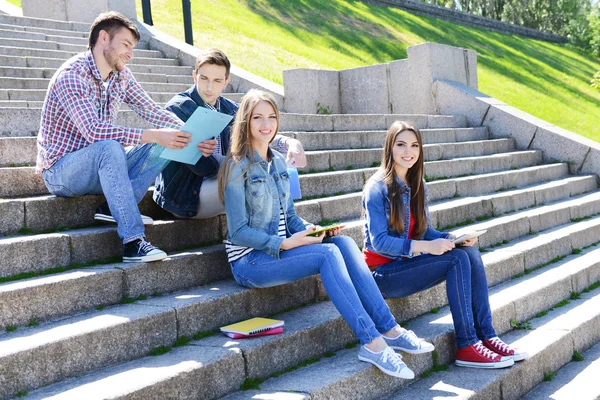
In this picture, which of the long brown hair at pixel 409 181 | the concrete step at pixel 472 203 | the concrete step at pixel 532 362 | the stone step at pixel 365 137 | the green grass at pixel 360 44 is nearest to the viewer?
the concrete step at pixel 532 362

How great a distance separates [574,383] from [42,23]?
8923 mm

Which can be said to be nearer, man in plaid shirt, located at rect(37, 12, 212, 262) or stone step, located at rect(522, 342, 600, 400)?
man in plaid shirt, located at rect(37, 12, 212, 262)

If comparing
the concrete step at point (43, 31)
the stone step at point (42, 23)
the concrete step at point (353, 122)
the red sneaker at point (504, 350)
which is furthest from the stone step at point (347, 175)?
the stone step at point (42, 23)

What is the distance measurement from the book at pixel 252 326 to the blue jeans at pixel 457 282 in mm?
868

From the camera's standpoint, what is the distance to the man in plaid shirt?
393cm

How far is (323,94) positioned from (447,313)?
6.13 metres

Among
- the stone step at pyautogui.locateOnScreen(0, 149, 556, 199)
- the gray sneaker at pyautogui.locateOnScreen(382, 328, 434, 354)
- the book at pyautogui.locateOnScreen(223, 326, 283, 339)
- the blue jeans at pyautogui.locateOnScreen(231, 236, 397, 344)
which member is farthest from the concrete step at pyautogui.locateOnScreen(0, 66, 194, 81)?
the gray sneaker at pyautogui.locateOnScreen(382, 328, 434, 354)

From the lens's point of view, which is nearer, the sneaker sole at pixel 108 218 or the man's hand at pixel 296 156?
the sneaker sole at pixel 108 218

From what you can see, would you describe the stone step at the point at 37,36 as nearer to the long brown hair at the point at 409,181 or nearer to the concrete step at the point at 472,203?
the concrete step at the point at 472,203

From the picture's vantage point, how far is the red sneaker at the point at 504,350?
420cm

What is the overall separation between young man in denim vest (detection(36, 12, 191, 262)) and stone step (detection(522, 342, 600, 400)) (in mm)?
2396

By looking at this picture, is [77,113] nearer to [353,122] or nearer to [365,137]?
[365,137]

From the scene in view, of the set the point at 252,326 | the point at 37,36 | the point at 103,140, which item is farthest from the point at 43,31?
the point at 252,326

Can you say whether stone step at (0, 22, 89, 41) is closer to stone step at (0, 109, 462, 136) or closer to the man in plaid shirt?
stone step at (0, 109, 462, 136)
